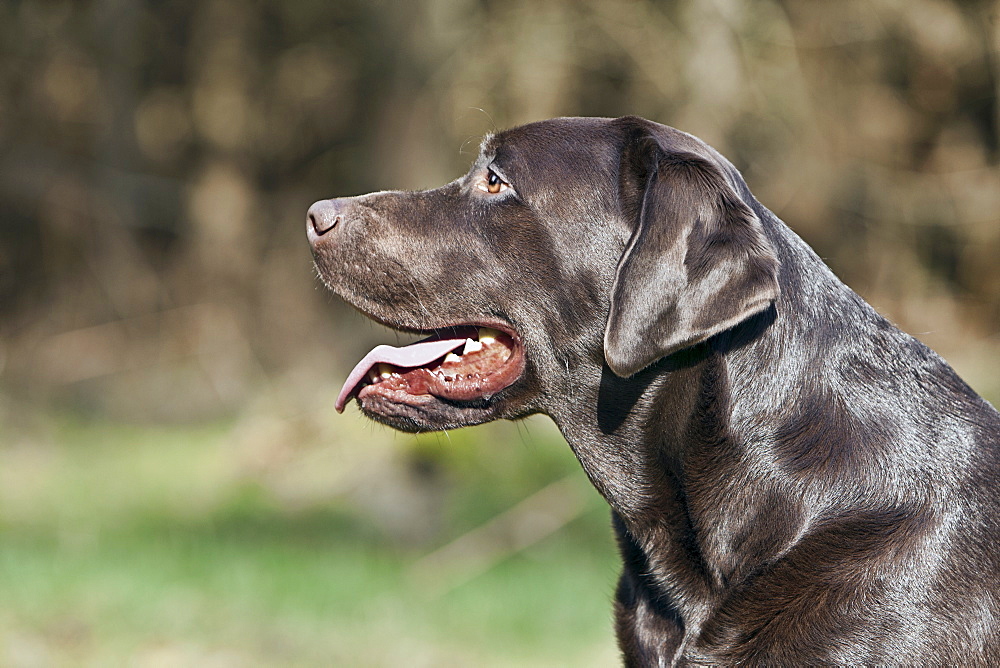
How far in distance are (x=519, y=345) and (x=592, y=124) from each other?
76cm

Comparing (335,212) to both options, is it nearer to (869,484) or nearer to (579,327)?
(579,327)

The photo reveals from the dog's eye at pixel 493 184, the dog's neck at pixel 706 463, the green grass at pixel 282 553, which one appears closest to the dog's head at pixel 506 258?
the dog's eye at pixel 493 184

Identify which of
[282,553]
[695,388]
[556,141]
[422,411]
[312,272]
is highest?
[556,141]

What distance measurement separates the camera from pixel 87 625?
5.93 m

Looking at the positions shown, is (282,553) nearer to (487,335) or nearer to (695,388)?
(487,335)

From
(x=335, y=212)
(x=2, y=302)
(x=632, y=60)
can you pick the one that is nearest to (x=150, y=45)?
(x=2, y=302)

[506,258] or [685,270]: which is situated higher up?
[685,270]

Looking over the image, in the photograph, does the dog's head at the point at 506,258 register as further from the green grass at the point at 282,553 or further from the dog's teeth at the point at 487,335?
the green grass at the point at 282,553

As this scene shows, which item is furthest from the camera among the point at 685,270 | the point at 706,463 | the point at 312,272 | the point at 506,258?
the point at 312,272

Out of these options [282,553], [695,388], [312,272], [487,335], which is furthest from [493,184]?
[312,272]

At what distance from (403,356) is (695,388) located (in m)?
1.06

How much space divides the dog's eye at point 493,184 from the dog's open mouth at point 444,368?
1.51ft

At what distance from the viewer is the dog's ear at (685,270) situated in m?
3.03

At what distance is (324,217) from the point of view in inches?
150
